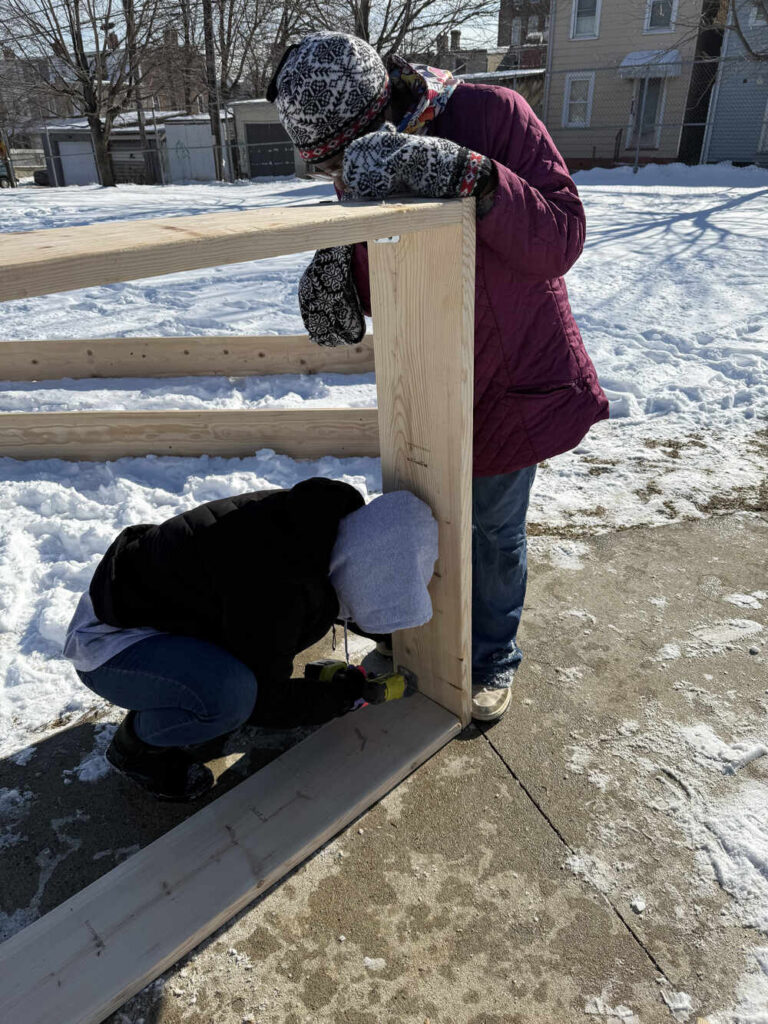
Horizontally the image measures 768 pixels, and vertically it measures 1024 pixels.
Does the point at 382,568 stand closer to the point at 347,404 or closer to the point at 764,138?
the point at 347,404

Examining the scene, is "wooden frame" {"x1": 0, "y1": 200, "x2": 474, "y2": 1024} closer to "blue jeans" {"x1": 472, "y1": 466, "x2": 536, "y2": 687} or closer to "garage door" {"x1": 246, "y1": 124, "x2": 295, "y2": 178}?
"blue jeans" {"x1": 472, "y1": 466, "x2": 536, "y2": 687}

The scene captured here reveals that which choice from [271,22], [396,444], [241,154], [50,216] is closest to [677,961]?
[396,444]

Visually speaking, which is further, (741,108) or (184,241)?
(741,108)

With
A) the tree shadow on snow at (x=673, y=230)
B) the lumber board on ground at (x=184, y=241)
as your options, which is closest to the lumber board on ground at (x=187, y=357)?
the lumber board on ground at (x=184, y=241)

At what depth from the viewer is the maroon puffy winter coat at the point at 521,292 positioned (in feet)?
5.48

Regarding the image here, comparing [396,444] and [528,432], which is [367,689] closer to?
[396,444]

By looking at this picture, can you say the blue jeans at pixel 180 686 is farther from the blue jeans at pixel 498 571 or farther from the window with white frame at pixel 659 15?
the window with white frame at pixel 659 15

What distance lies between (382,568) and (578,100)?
75.0ft

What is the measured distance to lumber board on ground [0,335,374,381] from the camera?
4781 millimetres

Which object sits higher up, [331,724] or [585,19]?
[585,19]

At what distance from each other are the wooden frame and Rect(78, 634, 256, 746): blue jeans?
0.27 meters

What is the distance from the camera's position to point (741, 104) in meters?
18.5

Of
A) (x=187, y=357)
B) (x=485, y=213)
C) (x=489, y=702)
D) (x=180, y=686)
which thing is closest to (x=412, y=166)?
(x=485, y=213)

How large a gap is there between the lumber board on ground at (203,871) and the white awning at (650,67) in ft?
70.2
